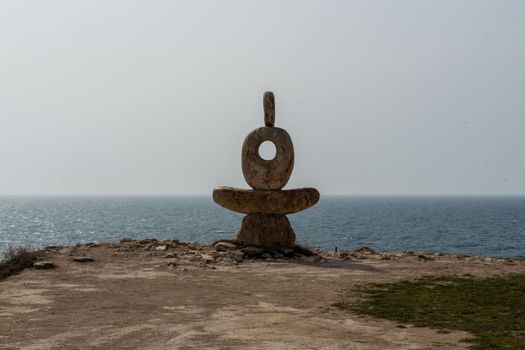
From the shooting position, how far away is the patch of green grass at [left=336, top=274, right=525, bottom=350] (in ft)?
33.4

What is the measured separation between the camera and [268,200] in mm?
20094

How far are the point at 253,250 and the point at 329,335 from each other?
9.75 meters

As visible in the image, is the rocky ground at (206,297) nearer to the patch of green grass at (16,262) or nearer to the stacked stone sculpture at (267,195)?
the patch of green grass at (16,262)

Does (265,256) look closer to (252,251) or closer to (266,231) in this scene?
(252,251)

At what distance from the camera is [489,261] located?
20.2m

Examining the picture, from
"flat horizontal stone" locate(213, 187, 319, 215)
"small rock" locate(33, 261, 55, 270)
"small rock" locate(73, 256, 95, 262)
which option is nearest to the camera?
"small rock" locate(33, 261, 55, 270)

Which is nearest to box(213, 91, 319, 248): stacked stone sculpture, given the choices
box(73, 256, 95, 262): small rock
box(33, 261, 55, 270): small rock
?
box(73, 256, 95, 262): small rock

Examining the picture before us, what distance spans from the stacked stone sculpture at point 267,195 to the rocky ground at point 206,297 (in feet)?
2.14

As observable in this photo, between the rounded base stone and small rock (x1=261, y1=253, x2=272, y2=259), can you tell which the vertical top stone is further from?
small rock (x1=261, y1=253, x2=272, y2=259)

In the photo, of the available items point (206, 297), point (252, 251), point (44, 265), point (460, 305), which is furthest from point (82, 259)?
point (460, 305)

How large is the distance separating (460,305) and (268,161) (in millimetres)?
9206

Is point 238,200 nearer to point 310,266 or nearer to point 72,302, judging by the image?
point 310,266

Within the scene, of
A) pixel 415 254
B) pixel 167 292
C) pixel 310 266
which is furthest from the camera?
pixel 415 254

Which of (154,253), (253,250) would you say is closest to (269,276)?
(253,250)
